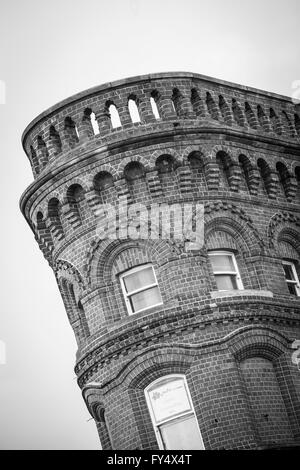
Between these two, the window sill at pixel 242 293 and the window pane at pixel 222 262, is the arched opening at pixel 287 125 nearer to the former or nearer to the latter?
the window pane at pixel 222 262

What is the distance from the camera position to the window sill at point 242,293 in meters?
39.2

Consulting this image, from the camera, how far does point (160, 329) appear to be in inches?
1526

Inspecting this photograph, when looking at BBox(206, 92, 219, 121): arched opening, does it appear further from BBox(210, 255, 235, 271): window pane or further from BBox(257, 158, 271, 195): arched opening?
BBox(210, 255, 235, 271): window pane

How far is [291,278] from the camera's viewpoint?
42.2 metres

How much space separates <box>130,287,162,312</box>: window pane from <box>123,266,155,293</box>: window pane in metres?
0.24

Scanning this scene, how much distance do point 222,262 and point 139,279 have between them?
272 cm

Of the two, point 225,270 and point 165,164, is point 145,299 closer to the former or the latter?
point 225,270

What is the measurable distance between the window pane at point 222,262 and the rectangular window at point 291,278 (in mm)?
2117

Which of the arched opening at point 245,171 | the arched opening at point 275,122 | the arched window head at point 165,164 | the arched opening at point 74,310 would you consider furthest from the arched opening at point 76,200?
the arched opening at point 275,122

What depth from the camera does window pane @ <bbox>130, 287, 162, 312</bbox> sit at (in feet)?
131

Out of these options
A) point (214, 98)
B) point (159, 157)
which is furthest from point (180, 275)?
point (214, 98)

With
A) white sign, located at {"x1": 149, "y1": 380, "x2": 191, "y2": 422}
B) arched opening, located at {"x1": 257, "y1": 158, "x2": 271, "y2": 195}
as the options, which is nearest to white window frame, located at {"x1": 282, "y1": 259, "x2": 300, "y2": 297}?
arched opening, located at {"x1": 257, "y1": 158, "x2": 271, "y2": 195}

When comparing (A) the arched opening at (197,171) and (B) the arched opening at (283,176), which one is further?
(B) the arched opening at (283,176)

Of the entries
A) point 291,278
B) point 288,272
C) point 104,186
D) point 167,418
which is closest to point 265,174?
point 288,272
